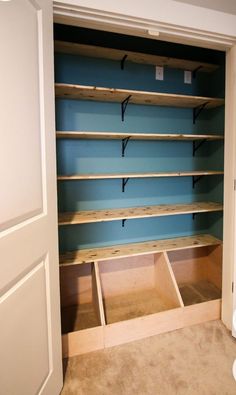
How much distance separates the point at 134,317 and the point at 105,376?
1.62ft

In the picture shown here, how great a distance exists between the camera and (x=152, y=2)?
1.40 m

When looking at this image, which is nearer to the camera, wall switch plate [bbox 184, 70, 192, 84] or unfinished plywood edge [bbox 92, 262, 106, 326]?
unfinished plywood edge [bbox 92, 262, 106, 326]

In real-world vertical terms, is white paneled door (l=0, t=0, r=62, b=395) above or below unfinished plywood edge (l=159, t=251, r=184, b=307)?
above

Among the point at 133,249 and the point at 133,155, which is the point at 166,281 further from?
the point at 133,155

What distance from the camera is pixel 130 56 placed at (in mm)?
1923

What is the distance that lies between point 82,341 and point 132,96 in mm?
1781

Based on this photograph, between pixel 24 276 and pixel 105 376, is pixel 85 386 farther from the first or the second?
pixel 24 276

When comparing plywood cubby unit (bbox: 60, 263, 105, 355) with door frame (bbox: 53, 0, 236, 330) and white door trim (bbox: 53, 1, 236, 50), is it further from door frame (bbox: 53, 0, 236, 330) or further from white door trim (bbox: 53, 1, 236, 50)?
white door trim (bbox: 53, 1, 236, 50)

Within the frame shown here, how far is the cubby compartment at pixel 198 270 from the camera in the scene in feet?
7.52

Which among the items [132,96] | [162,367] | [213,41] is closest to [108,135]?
[132,96]

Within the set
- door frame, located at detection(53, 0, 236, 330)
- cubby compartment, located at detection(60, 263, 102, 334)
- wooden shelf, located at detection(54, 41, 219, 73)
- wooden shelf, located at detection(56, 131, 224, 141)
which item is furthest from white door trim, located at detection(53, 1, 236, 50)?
cubby compartment, located at detection(60, 263, 102, 334)

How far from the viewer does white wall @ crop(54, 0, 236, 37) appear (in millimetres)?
1332

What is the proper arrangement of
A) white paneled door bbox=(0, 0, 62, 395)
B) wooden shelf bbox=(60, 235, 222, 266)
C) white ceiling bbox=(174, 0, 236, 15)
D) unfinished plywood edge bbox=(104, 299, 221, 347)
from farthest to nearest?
wooden shelf bbox=(60, 235, 222, 266) < unfinished plywood edge bbox=(104, 299, 221, 347) < white ceiling bbox=(174, 0, 236, 15) < white paneled door bbox=(0, 0, 62, 395)

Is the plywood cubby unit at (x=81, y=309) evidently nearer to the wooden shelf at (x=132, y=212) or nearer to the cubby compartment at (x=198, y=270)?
the wooden shelf at (x=132, y=212)
